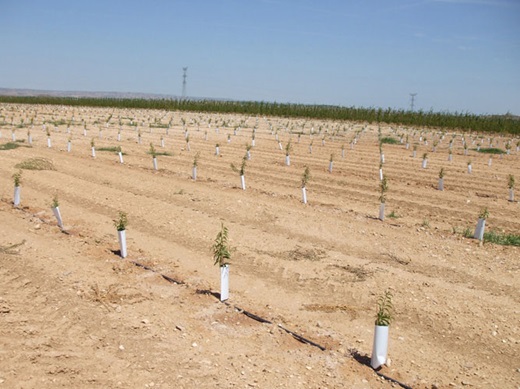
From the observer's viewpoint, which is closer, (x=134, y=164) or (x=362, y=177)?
(x=362, y=177)

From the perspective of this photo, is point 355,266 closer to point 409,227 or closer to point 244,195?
point 409,227

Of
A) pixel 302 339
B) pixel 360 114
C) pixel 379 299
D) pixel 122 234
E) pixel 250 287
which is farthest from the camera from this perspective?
pixel 360 114

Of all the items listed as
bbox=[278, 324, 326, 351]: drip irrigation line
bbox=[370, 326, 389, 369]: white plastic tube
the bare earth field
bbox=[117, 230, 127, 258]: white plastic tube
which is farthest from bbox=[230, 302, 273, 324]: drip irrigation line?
bbox=[117, 230, 127, 258]: white plastic tube

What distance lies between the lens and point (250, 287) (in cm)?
655

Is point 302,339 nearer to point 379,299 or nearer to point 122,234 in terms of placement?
point 379,299

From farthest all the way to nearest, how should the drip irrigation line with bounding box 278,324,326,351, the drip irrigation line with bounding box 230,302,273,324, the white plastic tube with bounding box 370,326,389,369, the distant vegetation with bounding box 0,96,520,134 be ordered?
the distant vegetation with bounding box 0,96,520,134, the drip irrigation line with bounding box 230,302,273,324, the drip irrigation line with bounding box 278,324,326,351, the white plastic tube with bounding box 370,326,389,369

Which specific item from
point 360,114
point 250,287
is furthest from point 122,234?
point 360,114

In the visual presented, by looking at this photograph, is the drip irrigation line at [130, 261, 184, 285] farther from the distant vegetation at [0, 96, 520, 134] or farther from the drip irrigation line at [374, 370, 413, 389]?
the distant vegetation at [0, 96, 520, 134]

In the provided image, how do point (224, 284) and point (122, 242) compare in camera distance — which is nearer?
point (224, 284)

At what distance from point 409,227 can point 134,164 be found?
31.7ft

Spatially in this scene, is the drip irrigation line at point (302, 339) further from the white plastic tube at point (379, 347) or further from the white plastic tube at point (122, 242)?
the white plastic tube at point (122, 242)

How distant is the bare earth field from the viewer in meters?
4.57

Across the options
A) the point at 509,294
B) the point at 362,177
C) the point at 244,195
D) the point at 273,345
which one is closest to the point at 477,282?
the point at 509,294

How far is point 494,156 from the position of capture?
21.7 m
